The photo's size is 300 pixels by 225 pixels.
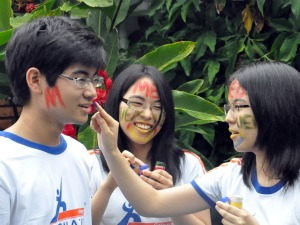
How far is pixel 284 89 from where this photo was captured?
247 centimetres

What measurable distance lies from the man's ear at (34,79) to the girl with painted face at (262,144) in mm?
265

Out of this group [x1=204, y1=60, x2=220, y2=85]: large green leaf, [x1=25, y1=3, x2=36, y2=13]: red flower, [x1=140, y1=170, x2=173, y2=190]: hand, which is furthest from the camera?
[x1=25, y1=3, x2=36, y2=13]: red flower

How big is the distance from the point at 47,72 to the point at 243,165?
0.87m

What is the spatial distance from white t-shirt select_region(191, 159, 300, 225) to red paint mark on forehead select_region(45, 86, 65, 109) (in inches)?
28.4

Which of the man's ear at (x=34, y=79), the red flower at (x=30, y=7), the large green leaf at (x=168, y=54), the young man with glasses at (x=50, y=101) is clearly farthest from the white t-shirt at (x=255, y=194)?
the red flower at (x=30, y=7)

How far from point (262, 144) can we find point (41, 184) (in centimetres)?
86

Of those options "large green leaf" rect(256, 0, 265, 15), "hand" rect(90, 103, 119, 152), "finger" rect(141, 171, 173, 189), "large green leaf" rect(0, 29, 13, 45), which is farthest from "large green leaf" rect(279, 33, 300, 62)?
"hand" rect(90, 103, 119, 152)

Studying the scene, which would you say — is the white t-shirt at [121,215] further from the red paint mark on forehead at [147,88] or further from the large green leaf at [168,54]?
the large green leaf at [168,54]

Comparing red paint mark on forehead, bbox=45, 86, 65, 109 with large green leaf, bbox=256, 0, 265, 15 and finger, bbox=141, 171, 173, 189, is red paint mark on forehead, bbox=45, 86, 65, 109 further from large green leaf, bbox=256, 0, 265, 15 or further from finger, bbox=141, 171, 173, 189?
large green leaf, bbox=256, 0, 265, 15

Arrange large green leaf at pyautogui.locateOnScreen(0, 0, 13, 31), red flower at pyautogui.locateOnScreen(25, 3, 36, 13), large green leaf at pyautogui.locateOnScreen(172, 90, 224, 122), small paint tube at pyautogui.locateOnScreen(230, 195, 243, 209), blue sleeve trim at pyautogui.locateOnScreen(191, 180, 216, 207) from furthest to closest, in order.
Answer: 1. red flower at pyautogui.locateOnScreen(25, 3, 36, 13)
2. large green leaf at pyautogui.locateOnScreen(0, 0, 13, 31)
3. large green leaf at pyautogui.locateOnScreen(172, 90, 224, 122)
4. blue sleeve trim at pyautogui.locateOnScreen(191, 180, 216, 207)
5. small paint tube at pyautogui.locateOnScreen(230, 195, 243, 209)

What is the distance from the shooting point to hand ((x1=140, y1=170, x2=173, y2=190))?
110 inches

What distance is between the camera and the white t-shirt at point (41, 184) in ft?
7.13

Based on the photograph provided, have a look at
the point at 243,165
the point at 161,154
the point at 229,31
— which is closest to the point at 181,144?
the point at 229,31

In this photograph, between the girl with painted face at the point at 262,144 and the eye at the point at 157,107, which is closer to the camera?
the girl with painted face at the point at 262,144
